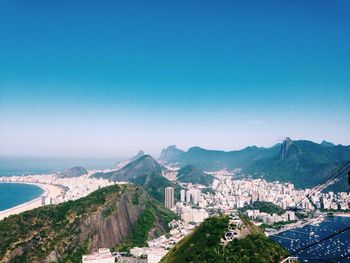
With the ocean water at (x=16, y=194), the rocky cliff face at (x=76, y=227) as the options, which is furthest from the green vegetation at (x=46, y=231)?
the ocean water at (x=16, y=194)

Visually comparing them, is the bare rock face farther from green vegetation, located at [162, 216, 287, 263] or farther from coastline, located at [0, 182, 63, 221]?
coastline, located at [0, 182, 63, 221]

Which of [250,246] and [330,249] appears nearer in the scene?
[250,246]

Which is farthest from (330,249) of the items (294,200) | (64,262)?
(294,200)

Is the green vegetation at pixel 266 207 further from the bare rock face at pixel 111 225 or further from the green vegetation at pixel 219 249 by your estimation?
the green vegetation at pixel 219 249

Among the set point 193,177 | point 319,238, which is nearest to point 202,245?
point 319,238

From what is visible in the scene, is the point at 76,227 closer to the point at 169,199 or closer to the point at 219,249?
the point at 219,249

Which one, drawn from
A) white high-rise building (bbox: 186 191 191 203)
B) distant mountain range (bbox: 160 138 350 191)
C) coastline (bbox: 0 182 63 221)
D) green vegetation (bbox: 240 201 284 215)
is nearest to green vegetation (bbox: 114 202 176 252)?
white high-rise building (bbox: 186 191 191 203)

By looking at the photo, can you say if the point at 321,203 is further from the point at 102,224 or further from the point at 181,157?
the point at 181,157
